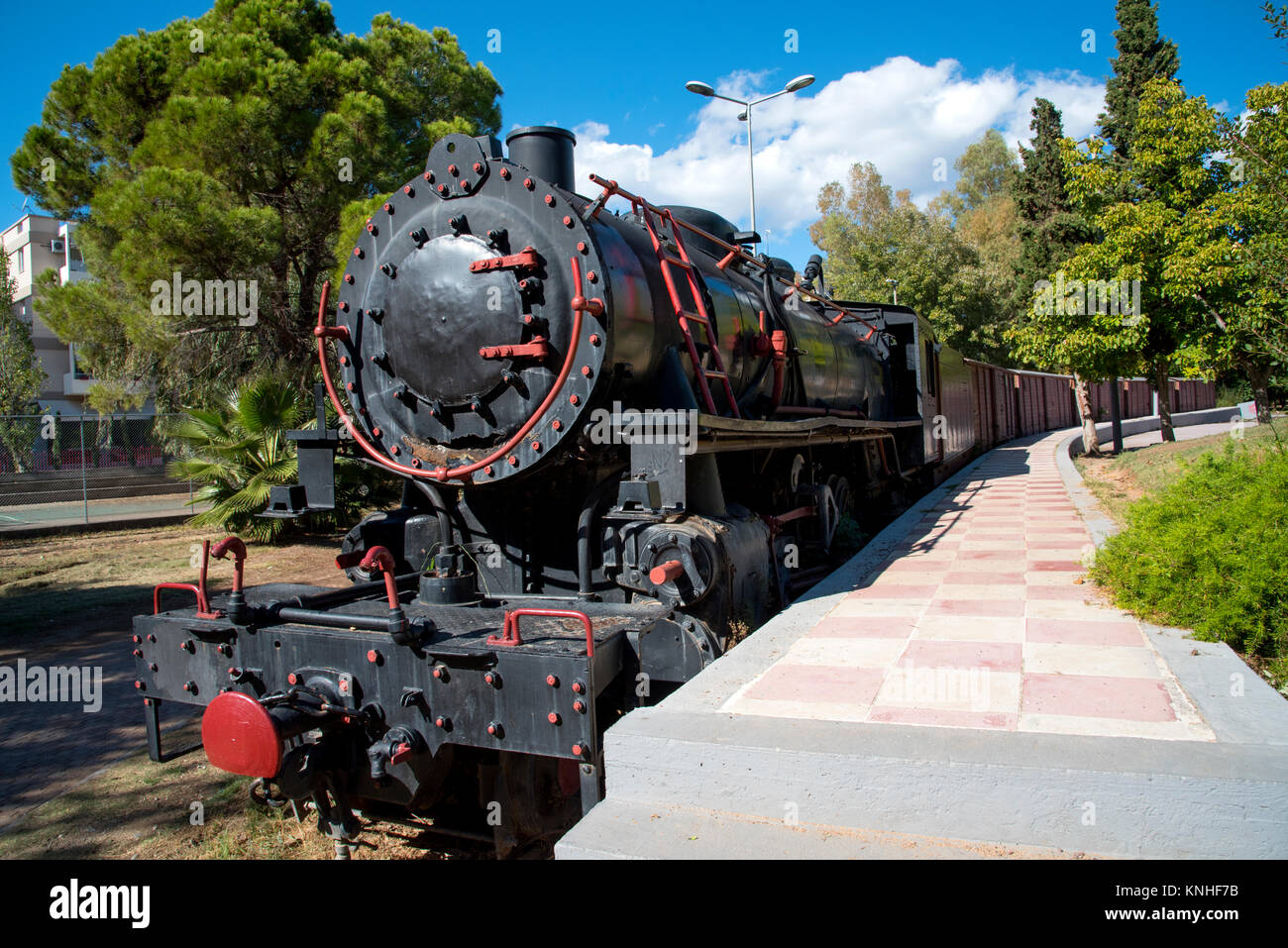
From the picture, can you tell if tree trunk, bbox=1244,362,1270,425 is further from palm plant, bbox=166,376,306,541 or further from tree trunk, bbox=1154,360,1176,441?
palm plant, bbox=166,376,306,541

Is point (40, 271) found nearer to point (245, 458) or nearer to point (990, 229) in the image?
point (245, 458)

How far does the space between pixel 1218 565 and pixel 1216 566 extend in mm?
14

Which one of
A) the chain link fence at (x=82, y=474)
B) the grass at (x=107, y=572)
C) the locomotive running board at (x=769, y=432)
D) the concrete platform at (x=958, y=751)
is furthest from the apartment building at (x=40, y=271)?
the concrete platform at (x=958, y=751)

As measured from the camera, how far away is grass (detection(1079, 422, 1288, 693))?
3.85 metres

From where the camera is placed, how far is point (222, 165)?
45.0 ft

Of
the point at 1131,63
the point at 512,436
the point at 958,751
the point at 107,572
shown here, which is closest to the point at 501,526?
the point at 512,436

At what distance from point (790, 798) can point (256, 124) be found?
1468 centimetres

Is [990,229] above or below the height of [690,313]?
above

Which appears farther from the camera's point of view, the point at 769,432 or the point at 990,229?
the point at 990,229

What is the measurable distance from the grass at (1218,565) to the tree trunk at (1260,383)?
11.3m

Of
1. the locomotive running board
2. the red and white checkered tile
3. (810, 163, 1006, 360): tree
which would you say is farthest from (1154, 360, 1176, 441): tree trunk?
the red and white checkered tile

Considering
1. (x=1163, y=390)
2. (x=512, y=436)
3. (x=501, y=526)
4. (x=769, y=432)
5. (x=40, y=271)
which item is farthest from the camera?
(x=40, y=271)
